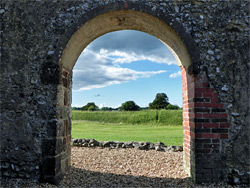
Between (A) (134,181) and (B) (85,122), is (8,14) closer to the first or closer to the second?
(A) (134,181)

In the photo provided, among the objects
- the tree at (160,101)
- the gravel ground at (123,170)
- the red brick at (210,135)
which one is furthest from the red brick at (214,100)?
the tree at (160,101)

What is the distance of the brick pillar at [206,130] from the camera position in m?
3.71

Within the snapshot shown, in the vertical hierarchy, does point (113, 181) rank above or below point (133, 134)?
above

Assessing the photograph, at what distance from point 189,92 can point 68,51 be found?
7.89 ft

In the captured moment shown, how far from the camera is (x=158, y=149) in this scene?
678 cm

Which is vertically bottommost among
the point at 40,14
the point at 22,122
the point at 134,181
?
the point at 134,181

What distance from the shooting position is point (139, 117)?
17.9m

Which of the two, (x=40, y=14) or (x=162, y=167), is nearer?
(x=40, y=14)

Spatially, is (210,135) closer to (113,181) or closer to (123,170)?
(113,181)

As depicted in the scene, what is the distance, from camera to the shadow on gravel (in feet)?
12.9

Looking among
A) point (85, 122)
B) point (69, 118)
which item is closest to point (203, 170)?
point (69, 118)

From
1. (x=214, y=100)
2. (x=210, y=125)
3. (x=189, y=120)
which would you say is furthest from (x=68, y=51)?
(x=210, y=125)

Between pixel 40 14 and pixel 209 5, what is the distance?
308 cm

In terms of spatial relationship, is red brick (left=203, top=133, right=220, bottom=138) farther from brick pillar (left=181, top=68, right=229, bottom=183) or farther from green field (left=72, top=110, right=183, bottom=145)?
green field (left=72, top=110, right=183, bottom=145)
